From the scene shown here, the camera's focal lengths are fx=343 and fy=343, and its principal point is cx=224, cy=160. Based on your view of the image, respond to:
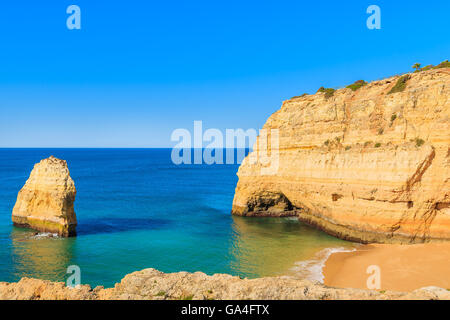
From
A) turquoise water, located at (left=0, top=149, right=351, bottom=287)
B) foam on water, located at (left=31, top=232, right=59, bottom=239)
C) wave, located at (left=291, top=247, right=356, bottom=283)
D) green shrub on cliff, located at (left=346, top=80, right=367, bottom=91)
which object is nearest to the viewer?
wave, located at (left=291, top=247, right=356, bottom=283)

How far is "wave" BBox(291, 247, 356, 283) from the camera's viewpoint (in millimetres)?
21395

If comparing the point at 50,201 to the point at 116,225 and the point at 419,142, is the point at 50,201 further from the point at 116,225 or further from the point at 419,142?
the point at 419,142

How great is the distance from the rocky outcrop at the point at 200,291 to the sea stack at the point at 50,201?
23.2m

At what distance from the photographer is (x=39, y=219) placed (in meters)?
31.3

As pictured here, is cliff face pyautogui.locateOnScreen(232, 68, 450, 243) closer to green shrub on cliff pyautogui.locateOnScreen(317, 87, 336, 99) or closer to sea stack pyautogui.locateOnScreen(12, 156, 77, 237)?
green shrub on cliff pyautogui.locateOnScreen(317, 87, 336, 99)

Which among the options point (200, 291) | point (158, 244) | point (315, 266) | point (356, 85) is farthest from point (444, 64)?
point (200, 291)

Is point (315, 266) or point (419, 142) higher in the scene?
point (419, 142)

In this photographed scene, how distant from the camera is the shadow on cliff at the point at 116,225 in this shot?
33.3 metres

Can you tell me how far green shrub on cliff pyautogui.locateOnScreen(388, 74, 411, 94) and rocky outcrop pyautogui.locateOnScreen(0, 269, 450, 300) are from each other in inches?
957

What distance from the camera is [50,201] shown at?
30500mm

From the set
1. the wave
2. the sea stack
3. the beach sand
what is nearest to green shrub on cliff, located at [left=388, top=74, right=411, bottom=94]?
the beach sand

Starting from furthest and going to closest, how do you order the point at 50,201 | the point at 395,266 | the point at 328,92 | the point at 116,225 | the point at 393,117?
the point at 116,225 < the point at 328,92 < the point at 50,201 < the point at 393,117 < the point at 395,266

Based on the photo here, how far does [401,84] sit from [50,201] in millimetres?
32101

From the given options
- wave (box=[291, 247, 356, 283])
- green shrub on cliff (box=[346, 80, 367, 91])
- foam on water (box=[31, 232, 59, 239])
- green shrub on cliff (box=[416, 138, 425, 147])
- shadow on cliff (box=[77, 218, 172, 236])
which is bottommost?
wave (box=[291, 247, 356, 283])
